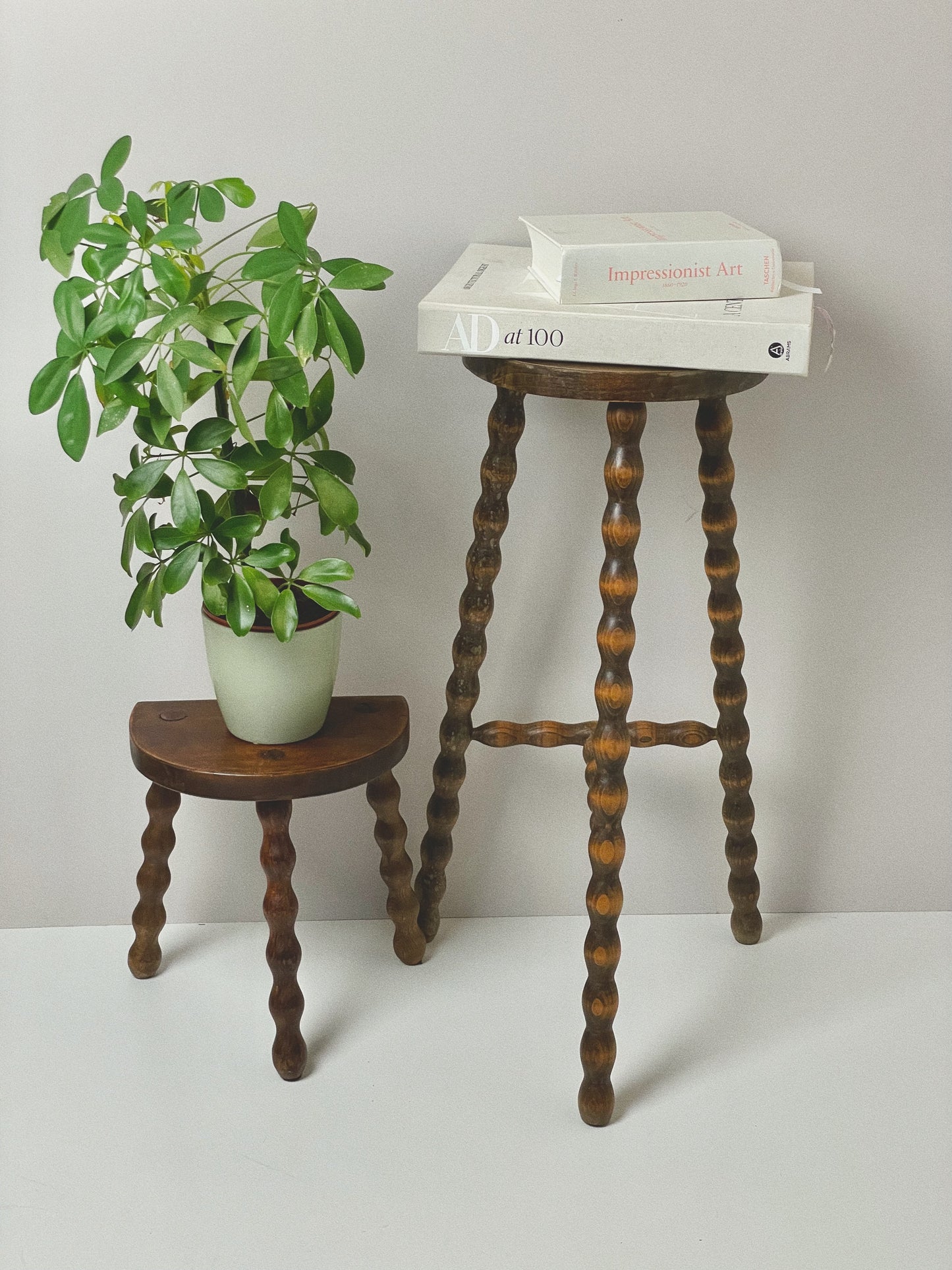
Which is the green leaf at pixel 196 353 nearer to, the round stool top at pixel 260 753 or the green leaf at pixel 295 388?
the green leaf at pixel 295 388

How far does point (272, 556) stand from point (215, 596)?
0.06m

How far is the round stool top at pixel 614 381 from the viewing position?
107 cm

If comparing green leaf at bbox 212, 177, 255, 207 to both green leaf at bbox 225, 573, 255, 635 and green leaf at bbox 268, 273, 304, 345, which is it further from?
green leaf at bbox 225, 573, 255, 635

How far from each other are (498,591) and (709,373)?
1.42ft

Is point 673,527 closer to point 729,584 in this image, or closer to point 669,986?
point 729,584

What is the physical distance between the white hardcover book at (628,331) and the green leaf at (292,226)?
12cm

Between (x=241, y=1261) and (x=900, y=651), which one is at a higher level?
(x=900, y=651)

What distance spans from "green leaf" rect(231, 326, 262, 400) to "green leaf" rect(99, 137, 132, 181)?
178 mm

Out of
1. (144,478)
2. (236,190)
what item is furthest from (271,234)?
(144,478)

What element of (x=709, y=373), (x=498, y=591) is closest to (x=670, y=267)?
(x=709, y=373)

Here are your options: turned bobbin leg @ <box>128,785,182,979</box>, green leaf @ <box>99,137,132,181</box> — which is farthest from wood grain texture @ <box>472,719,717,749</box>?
green leaf @ <box>99,137,132,181</box>

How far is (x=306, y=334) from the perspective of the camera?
41.0 inches

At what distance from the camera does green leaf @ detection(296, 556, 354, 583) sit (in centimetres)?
113

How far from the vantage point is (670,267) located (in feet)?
3.51
